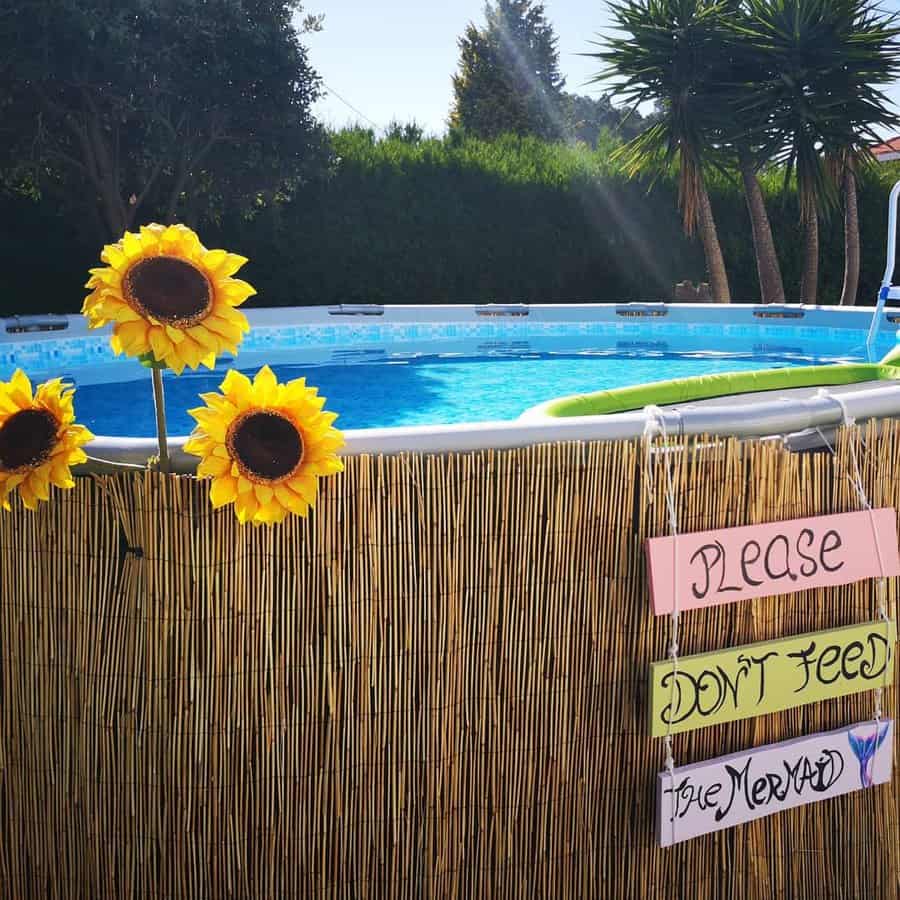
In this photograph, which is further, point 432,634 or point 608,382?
point 608,382

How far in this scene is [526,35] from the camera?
36.0 m

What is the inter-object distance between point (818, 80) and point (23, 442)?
12.4 meters

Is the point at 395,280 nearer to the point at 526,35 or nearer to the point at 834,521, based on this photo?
the point at 834,521

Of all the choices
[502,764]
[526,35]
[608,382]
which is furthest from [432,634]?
[526,35]

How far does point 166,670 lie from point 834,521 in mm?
1076

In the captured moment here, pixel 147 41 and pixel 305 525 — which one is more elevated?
pixel 147 41

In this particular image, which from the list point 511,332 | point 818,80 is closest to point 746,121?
point 818,80

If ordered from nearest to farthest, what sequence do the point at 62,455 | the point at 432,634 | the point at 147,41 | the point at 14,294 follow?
1. the point at 62,455
2. the point at 432,634
3. the point at 147,41
4. the point at 14,294

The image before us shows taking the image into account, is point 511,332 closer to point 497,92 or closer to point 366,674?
point 366,674

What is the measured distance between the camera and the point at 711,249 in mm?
12125

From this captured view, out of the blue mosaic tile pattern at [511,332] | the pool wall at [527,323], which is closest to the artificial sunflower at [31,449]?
the pool wall at [527,323]

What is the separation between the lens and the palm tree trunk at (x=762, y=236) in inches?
475

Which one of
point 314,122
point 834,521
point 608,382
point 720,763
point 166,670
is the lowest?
point 720,763

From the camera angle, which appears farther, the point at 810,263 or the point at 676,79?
the point at 810,263
